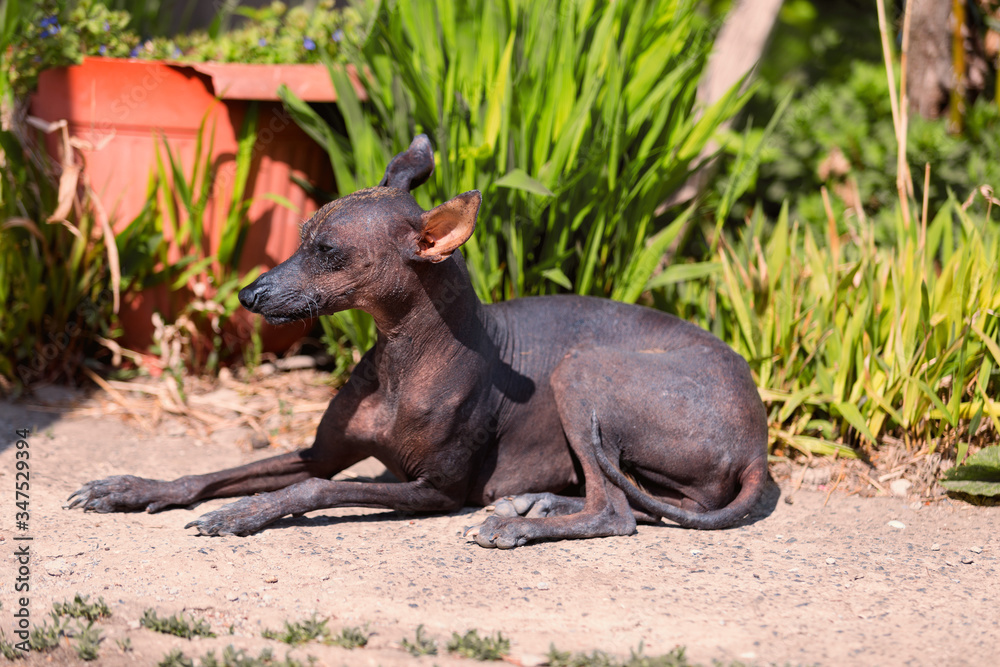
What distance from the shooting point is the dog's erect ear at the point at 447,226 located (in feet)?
8.40

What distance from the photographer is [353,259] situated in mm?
2680

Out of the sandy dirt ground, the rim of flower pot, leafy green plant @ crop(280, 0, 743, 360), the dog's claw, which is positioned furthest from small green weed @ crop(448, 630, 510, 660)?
the rim of flower pot

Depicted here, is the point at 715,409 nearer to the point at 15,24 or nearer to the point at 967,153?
the point at 967,153

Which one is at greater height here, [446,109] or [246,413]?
[446,109]

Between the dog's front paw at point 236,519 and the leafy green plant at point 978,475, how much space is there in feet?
7.46

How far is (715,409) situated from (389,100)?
74.2 inches

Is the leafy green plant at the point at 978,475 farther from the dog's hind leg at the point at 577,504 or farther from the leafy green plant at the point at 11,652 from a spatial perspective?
the leafy green plant at the point at 11,652

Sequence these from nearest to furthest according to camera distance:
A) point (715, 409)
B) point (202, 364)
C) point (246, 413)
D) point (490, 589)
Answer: point (490, 589), point (715, 409), point (246, 413), point (202, 364)

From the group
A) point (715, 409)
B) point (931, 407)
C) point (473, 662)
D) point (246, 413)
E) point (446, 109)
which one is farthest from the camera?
point (246, 413)

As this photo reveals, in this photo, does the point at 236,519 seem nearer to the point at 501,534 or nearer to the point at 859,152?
the point at 501,534

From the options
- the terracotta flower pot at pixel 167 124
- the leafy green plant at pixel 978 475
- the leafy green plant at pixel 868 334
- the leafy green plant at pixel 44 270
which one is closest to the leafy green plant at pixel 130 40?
the terracotta flower pot at pixel 167 124

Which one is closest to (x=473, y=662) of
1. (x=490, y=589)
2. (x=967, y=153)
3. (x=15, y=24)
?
(x=490, y=589)

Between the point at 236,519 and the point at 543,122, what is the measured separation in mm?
1893

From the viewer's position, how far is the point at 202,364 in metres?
4.30
